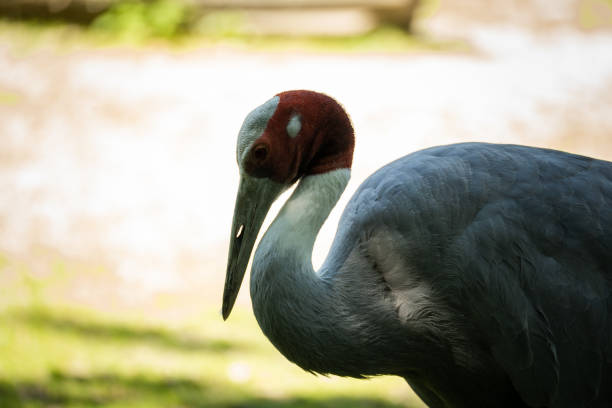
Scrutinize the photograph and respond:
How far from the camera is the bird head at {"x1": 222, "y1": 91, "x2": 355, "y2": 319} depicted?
254cm

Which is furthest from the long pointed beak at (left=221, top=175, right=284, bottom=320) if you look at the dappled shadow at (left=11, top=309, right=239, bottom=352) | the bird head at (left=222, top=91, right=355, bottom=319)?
the dappled shadow at (left=11, top=309, right=239, bottom=352)

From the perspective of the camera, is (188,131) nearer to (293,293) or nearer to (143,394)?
(143,394)

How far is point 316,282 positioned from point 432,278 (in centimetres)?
40

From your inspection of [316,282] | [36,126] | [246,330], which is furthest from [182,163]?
[316,282]

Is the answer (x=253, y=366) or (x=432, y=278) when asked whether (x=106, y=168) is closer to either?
(x=253, y=366)

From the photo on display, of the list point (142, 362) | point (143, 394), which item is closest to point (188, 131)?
point (142, 362)

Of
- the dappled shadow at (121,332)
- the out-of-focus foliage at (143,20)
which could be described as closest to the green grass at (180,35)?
the out-of-focus foliage at (143,20)

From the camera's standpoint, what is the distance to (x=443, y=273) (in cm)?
260

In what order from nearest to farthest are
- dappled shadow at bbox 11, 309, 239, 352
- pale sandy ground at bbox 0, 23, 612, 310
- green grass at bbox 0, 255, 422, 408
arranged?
green grass at bbox 0, 255, 422, 408
dappled shadow at bbox 11, 309, 239, 352
pale sandy ground at bbox 0, 23, 612, 310

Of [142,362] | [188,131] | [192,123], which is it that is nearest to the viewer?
[142,362]

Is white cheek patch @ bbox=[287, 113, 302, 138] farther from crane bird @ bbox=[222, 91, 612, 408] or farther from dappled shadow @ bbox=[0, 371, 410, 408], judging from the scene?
dappled shadow @ bbox=[0, 371, 410, 408]

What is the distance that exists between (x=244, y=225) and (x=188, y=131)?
5.18 metres

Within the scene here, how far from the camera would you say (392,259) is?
2.66 m

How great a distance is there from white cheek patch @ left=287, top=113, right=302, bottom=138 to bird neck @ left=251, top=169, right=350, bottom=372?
268mm
